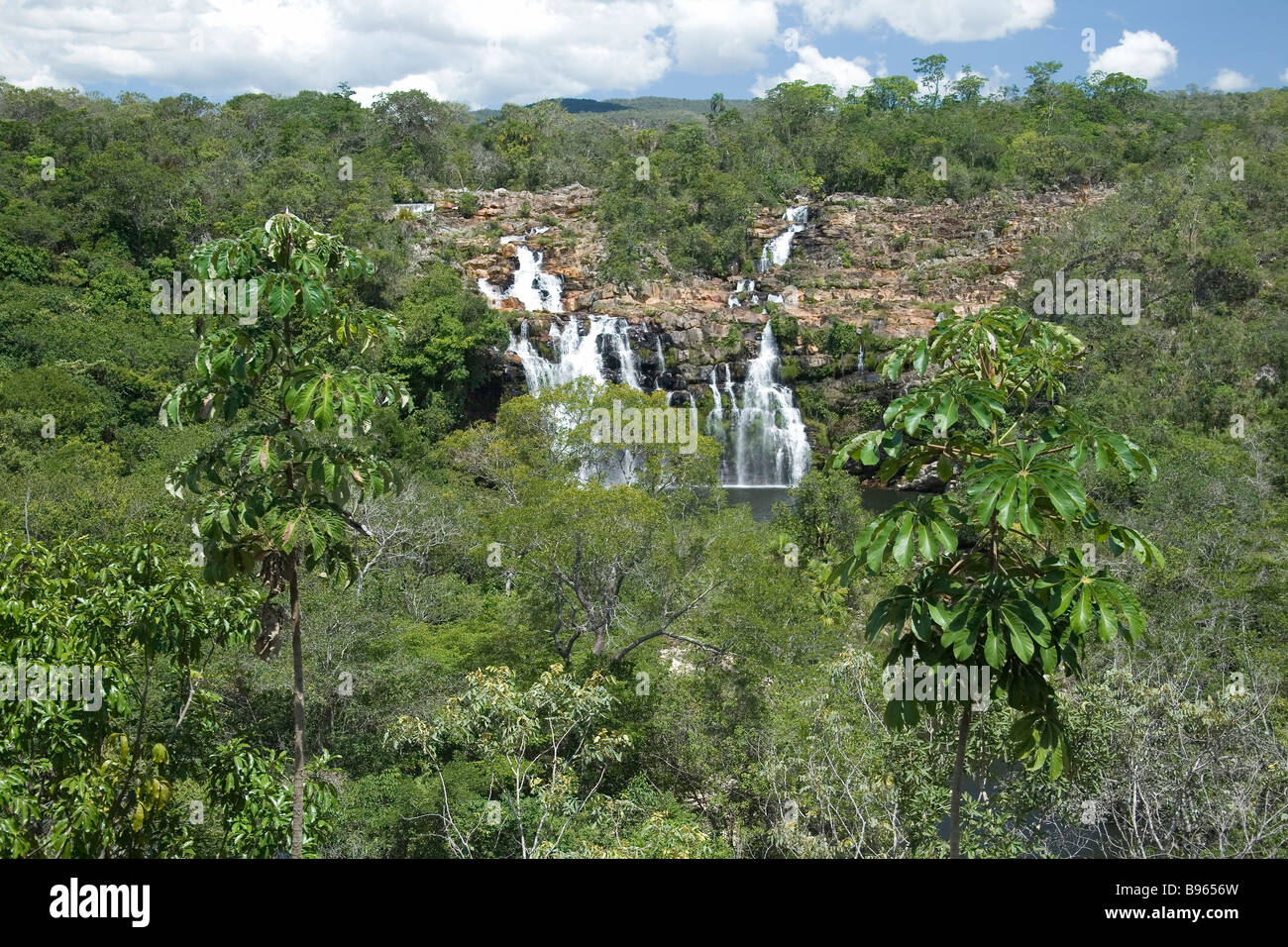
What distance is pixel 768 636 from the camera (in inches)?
512

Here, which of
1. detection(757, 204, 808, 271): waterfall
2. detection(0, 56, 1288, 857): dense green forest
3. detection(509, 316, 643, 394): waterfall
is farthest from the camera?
detection(757, 204, 808, 271): waterfall

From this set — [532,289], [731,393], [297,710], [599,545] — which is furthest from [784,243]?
[297,710]

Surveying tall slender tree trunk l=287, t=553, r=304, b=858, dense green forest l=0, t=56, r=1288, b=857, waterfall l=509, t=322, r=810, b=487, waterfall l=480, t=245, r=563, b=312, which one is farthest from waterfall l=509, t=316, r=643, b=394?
tall slender tree trunk l=287, t=553, r=304, b=858

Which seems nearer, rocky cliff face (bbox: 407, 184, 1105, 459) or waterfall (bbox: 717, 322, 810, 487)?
waterfall (bbox: 717, 322, 810, 487)

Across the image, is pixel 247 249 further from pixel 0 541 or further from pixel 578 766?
pixel 578 766

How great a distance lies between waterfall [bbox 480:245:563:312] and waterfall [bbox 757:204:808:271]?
823 centimetres

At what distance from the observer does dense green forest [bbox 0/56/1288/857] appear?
379cm

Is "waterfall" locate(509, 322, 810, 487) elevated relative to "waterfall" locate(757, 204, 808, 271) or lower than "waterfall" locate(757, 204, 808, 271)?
lower

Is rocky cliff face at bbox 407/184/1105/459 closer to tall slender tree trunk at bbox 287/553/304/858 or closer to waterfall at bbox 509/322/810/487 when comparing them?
waterfall at bbox 509/322/810/487

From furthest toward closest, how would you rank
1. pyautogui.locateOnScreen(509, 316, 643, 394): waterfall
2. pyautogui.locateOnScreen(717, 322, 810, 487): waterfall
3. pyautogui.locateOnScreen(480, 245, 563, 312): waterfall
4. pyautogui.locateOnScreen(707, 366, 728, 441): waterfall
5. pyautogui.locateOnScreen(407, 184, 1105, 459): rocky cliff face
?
pyautogui.locateOnScreen(480, 245, 563, 312): waterfall
pyautogui.locateOnScreen(407, 184, 1105, 459): rocky cliff face
pyautogui.locateOnScreen(509, 316, 643, 394): waterfall
pyautogui.locateOnScreen(707, 366, 728, 441): waterfall
pyautogui.locateOnScreen(717, 322, 810, 487): waterfall

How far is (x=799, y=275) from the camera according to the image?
35.9m

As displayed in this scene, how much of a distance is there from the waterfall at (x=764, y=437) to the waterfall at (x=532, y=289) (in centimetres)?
717

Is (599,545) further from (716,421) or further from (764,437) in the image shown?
(764,437)

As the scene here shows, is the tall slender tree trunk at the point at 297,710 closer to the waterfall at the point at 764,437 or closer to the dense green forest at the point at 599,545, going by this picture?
the dense green forest at the point at 599,545
